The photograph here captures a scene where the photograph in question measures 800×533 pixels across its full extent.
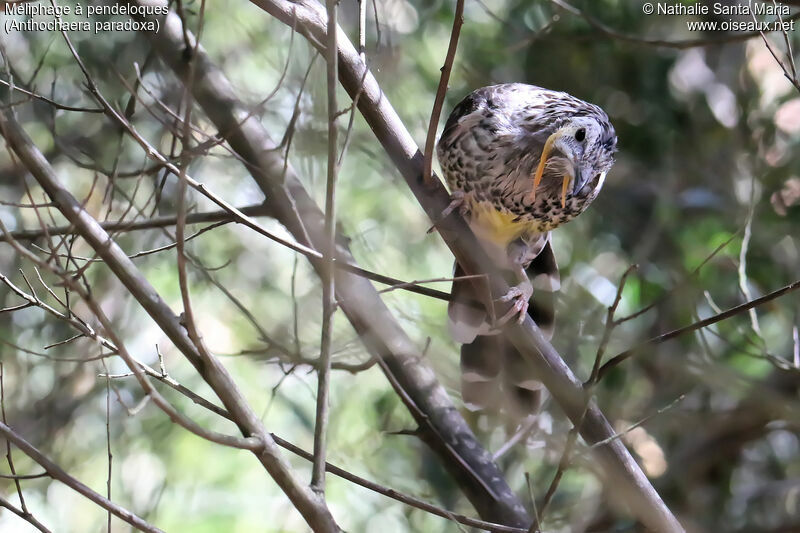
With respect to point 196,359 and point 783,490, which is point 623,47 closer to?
point 783,490

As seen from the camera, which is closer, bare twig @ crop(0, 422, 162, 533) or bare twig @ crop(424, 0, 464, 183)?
bare twig @ crop(0, 422, 162, 533)

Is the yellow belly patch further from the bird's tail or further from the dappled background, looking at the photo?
the dappled background

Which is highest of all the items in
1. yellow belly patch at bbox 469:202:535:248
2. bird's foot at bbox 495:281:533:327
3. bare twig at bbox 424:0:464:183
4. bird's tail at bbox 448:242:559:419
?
bare twig at bbox 424:0:464:183

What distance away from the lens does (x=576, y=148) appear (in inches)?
113

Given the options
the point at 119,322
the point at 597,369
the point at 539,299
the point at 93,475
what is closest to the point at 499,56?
the point at 539,299

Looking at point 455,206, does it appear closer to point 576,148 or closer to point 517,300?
point 517,300

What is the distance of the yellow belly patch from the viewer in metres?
3.14

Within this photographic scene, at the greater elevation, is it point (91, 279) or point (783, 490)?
point (91, 279)

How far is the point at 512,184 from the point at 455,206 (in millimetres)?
458

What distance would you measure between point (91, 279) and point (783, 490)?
12.1 ft

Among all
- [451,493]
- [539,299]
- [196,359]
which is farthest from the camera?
[451,493]

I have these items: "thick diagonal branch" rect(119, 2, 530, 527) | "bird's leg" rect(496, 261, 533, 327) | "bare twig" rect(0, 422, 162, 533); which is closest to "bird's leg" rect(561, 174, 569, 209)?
"bird's leg" rect(496, 261, 533, 327)

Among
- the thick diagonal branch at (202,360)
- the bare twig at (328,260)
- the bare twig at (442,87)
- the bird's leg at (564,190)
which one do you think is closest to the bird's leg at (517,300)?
the bird's leg at (564,190)

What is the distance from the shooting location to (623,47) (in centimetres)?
454
